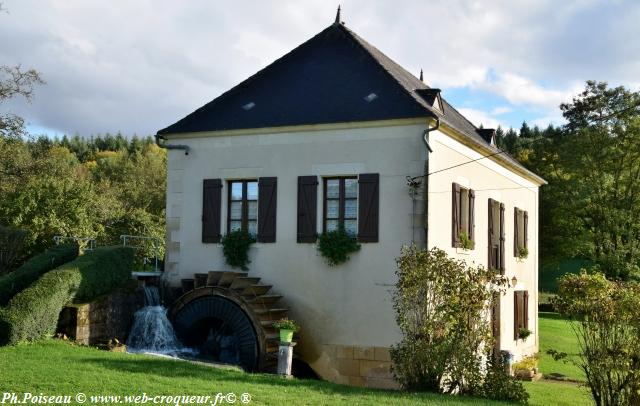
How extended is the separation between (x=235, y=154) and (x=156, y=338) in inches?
178

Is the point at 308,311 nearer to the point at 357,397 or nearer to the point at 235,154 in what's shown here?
the point at 235,154

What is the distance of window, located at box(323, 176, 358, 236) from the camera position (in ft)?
51.4

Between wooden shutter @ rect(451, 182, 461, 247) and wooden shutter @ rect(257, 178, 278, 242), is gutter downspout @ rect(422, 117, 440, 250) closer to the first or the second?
wooden shutter @ rect(451, 182, 461, 247)

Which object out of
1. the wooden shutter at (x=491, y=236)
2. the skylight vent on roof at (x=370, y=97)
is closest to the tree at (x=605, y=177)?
the wooden shutter at (x=491, y=236)

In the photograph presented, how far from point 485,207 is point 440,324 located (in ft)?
23.1

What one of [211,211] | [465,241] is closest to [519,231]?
[465,241]

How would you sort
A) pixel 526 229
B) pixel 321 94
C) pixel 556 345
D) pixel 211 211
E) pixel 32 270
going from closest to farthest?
pixel 32 270 → pixel 321 94 → pixel 211 211 → pixel 526 229 → pixel 556 345

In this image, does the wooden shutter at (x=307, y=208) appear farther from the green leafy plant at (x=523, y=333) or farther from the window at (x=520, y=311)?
the green leafy plant at (x=523, y=333)

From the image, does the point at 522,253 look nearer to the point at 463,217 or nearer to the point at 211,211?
the point at 463,217

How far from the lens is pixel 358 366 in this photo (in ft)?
50.1

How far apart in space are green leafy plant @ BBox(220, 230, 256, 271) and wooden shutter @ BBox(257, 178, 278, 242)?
312 millimetres

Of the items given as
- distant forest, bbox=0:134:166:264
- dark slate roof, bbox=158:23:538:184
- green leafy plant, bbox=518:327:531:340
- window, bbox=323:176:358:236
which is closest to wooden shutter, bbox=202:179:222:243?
dark slate roof, bbox=158:23:538:184

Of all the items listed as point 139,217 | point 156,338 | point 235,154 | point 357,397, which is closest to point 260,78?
point 235,154

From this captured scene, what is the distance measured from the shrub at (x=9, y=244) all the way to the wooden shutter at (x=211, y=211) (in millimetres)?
7650
